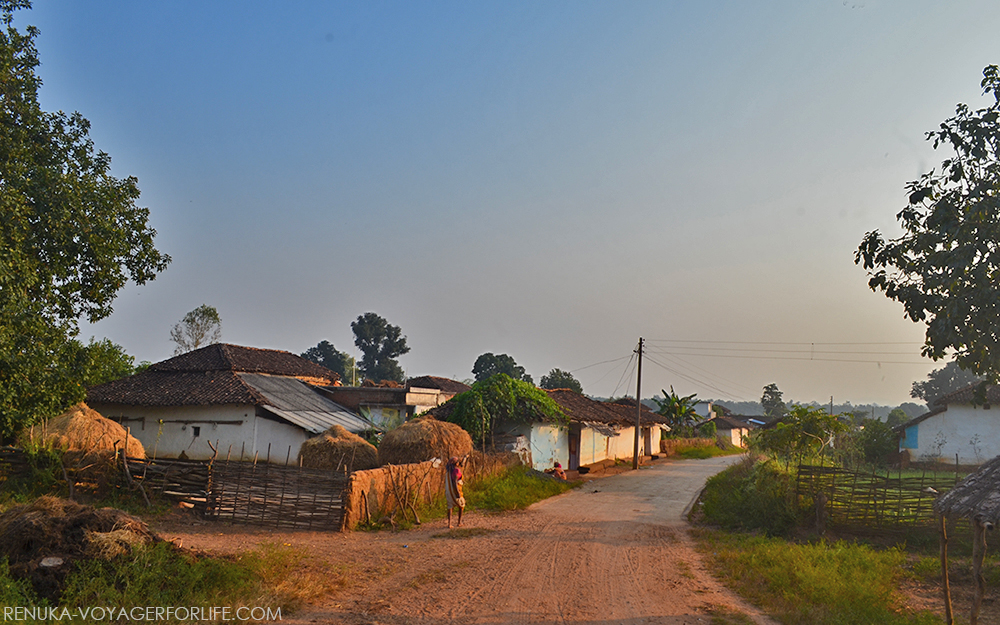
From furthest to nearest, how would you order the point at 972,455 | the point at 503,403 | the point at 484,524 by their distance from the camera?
the point at 972,455 < the point at 503,403 < the point at 484,524

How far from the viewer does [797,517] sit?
13.4 metres

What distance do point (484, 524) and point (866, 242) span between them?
945 cm

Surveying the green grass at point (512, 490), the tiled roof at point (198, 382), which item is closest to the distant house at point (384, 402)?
the tiled roof at point (198, 382)

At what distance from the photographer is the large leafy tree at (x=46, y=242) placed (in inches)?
614

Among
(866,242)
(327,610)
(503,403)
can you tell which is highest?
(866,242)

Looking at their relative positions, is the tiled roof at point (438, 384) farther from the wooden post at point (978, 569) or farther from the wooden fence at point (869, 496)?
the wooden post at point (978, 569)

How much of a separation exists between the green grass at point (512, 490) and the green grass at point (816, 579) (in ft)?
18.5

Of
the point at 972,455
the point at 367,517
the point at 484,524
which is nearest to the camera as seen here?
the point at 367,517

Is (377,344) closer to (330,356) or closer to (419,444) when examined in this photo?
(330,356)

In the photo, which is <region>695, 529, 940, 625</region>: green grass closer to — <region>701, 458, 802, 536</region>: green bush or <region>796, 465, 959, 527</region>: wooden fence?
<region>796, 465, 959, 527</region>: wooden fence

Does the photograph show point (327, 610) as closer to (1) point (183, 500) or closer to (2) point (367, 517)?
(2) point (367, 517)

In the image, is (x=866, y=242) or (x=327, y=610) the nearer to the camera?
(x=327, y=610)

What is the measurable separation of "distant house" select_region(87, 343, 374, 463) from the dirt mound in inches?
568

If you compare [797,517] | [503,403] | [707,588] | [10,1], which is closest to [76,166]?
[10,1]
